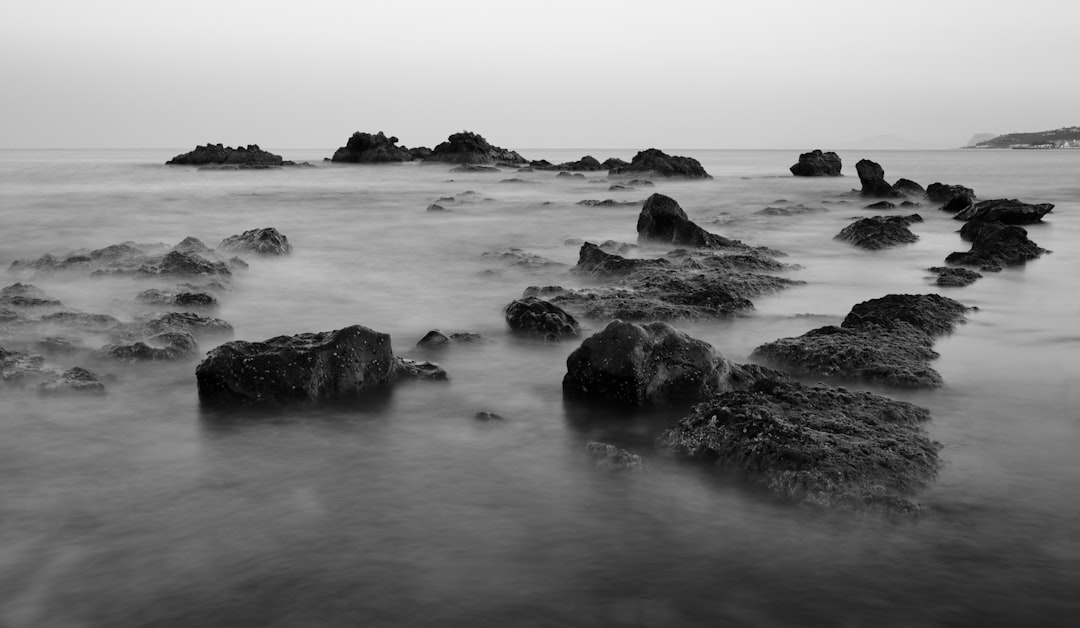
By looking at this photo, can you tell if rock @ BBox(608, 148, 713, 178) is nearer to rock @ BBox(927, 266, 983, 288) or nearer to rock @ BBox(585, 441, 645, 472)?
rock @ BBox(927, 266, 983, 288)

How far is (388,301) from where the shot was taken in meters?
10.8

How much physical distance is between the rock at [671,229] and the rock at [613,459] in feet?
31.6

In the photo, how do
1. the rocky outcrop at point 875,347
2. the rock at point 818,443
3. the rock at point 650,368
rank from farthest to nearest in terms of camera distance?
the rocky outcrop at point 875,347 < the rock at point 650,368 < the rock at point 818,443

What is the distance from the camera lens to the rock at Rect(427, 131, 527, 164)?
2237 inches

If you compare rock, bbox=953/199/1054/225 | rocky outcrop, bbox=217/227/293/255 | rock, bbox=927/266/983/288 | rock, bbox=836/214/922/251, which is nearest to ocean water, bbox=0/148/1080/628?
rock, bbox=927/266/983/288

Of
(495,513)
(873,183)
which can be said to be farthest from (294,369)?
(873,183)

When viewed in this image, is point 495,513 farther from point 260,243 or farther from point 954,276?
point 260,243

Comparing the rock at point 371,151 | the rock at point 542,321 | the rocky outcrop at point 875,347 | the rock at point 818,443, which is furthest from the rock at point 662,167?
the rock at point 818,443

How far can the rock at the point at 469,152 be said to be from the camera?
56.8 meters

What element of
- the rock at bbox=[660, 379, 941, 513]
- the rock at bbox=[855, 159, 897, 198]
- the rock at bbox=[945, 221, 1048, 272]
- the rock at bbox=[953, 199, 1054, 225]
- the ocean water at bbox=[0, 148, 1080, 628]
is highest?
the rock at bbox=[855, 159, 897, 198]

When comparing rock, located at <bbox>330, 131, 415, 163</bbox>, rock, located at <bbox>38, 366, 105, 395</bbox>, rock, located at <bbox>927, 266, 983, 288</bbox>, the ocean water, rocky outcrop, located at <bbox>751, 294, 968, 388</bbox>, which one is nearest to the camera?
the ocean water

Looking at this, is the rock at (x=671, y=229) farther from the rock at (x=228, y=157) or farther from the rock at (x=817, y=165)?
the rock at (x=228, y=157)

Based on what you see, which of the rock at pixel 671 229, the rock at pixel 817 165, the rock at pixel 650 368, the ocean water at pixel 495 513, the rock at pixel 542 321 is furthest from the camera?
the rock at pixel 817 165

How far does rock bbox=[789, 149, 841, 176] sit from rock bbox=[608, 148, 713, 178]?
688 centimetres
